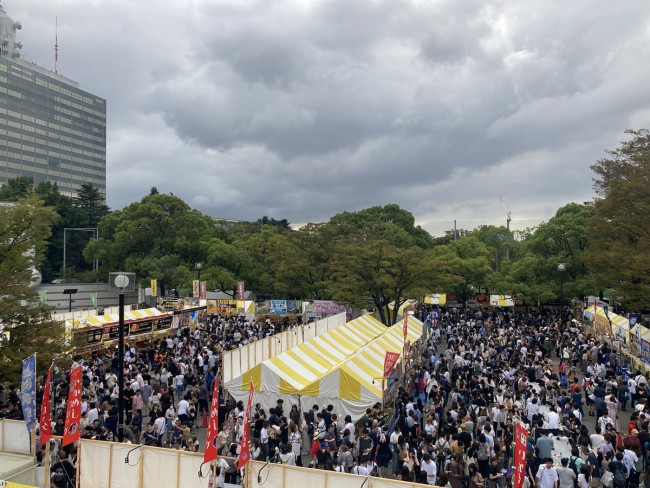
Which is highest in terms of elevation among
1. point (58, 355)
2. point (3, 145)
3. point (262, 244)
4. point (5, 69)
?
point (5, 69)

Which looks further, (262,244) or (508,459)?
(262,244)

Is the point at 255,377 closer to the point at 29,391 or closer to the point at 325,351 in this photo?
the point at 325,351

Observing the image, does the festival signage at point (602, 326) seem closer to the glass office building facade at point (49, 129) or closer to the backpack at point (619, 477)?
the backpack at point (619, 477)

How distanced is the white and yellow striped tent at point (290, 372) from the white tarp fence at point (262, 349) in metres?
1.24

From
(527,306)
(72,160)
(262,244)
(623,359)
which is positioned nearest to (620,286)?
(623,359)

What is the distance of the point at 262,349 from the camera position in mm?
21500

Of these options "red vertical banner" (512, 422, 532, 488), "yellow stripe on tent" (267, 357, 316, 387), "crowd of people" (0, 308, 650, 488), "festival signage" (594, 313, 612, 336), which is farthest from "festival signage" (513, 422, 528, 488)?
"festival signage" (594, 313, 612, 336)

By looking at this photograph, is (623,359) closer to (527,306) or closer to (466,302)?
(527,306)

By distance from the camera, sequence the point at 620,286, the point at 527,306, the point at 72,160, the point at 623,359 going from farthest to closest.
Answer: the point at 72,160
the point at 527,306
the point at 620,286
the point at 623,359

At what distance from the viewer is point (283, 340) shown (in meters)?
23.8

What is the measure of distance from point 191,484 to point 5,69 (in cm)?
11010

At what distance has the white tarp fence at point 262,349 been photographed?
18.0 m

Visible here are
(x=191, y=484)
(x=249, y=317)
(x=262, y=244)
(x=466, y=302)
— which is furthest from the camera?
(x=262, y=244)

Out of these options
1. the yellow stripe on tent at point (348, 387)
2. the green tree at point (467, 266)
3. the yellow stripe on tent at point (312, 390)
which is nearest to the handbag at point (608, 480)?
the yellow stripe on tent at point (348, 387)
